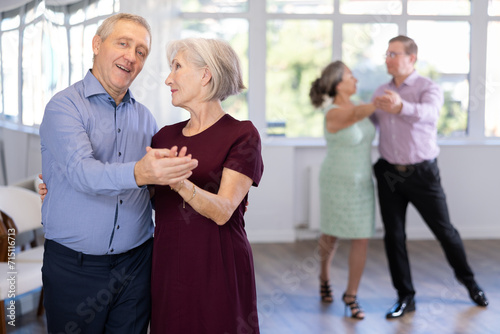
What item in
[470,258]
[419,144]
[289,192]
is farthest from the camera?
[289,192]

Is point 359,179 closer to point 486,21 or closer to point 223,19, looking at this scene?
point 223,19

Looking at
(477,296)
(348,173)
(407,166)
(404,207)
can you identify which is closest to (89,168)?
(348,173)

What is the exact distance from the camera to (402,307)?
374 cm

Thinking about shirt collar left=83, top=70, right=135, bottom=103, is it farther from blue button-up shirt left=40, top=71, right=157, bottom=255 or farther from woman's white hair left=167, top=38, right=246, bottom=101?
woman's white hair left=167, top=38, right=246, bottom=101

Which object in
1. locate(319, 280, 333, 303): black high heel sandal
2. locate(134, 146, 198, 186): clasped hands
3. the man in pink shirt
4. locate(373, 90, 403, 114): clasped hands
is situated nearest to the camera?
locate(134, 146, 198, 186): clasped hands

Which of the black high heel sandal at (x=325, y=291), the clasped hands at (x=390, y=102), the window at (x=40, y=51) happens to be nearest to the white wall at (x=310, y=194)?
the black high heel sandal at (x=325, y=291)

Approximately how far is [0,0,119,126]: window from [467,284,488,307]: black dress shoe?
3.06 meters

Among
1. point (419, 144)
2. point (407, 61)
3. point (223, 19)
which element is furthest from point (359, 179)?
point (223, 19)

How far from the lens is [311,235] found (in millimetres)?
5824

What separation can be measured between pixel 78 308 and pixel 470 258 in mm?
4103

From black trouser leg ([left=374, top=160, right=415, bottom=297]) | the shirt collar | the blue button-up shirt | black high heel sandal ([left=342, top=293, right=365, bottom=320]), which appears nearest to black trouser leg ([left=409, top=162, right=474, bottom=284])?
black trouser leg ([left=374, top=160, right=415, bottom=297])

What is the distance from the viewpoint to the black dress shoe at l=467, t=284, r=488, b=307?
389cm

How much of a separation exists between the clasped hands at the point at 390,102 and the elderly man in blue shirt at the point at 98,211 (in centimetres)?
189

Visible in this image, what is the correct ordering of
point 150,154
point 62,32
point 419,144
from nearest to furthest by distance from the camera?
point 150,154
point 419,144
point 62,32
